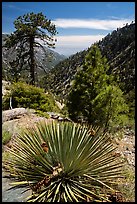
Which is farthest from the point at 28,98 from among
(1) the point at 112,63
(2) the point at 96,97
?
(1) the point at 112,63

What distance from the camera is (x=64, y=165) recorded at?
5.45 metres

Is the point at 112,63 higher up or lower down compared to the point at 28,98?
higher up

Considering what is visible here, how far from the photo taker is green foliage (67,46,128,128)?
719 inches

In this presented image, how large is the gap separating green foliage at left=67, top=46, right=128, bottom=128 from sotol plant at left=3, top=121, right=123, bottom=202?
1219 centimetres

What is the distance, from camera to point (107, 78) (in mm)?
20125

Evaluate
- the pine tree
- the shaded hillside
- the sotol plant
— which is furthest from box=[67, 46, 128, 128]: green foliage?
the shaded hillside

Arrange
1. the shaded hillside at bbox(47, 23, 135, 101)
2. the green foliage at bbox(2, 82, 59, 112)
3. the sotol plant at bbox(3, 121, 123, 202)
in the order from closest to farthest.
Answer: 1. the sotol plant at bbox(3, 121, 123, 202)
2. the green foliage at bbox(2, 82, 59, 112)
3. the shaded hillside at bbox(47, 23, 135, 101)

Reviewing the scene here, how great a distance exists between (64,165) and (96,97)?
13571 millimetres

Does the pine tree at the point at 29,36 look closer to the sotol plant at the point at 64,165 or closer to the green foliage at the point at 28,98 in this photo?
the green foliage at the point at 28,98

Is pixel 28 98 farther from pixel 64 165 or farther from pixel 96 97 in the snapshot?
pixel 64 165

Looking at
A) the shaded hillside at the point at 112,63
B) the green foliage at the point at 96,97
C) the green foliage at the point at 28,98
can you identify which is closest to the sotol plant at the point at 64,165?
the green foliage at the point at 28,98

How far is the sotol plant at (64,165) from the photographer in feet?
17.4

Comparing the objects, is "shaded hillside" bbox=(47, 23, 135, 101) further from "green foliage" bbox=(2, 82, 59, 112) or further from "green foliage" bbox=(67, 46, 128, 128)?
"green foliage" bbox=(2, 82, 59, 112)

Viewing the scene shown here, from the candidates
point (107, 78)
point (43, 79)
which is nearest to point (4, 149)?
point (107, 78)
